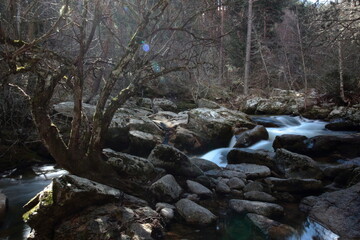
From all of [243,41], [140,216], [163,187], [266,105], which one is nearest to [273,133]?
[266,105]

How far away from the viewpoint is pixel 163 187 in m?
5.34

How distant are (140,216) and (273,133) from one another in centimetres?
749

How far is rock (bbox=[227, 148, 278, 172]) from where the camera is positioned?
752cm

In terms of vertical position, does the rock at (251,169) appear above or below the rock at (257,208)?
above

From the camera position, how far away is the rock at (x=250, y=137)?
30.0 feet

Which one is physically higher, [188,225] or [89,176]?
[89,176]

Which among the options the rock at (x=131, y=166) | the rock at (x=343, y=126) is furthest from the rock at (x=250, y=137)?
the rock at (x=131, y=166)

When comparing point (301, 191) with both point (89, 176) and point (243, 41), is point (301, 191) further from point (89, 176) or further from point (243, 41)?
point (243, 41)

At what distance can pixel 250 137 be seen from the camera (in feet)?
30.2

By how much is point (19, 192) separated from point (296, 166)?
23.4 feet

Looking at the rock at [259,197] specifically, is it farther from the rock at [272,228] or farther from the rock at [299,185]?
the rock at [272,228]

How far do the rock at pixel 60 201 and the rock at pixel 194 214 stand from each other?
135cm

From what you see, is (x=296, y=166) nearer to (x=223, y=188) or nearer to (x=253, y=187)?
(x=253, y=187)

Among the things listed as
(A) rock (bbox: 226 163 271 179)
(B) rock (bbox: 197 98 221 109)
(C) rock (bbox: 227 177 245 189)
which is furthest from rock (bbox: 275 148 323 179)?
(B) rock (bbox: 197 98 221 109)
